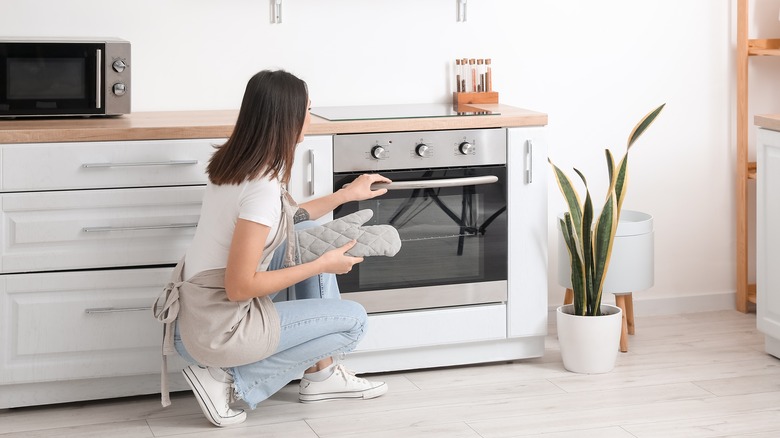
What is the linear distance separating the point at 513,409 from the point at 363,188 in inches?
30.4

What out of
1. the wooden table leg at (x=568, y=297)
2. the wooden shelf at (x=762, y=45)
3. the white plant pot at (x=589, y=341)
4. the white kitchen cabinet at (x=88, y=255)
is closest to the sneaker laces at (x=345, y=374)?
the white kitchen cabinet at (x=88, y=255)

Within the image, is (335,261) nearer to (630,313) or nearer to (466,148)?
(466,148)

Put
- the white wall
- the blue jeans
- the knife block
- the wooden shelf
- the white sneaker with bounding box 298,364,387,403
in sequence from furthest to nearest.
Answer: the wooden shelf < the knife block < the white wall < the white sneaker with bounding box 298,364,387,403 < the blue jeans

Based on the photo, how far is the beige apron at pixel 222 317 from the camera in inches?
106

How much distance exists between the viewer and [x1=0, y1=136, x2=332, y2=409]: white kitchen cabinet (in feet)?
9.60

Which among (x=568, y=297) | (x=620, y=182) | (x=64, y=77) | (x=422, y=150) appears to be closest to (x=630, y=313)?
(x=568, y=297)

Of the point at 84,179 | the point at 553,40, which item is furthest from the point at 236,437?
the point at 553,40

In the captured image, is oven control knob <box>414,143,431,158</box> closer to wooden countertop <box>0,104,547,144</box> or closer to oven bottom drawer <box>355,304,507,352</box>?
wooden countertop <box>0,104,547,144</box>

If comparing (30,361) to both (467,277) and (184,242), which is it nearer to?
(184,242)

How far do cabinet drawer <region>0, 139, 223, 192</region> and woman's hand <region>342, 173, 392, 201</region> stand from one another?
0.41m

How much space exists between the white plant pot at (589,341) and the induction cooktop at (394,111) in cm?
70

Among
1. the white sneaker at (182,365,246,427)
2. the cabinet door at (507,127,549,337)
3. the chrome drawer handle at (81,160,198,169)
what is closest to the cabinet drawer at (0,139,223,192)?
the chrome drawer handle at (81,160,198,169)

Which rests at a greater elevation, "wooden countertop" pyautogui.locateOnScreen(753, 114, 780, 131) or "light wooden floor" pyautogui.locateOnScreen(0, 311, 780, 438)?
"wooden countertop" pyautogui.locateOnScreen(753, 114, 780, 131)

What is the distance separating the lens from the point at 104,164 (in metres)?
2.95
